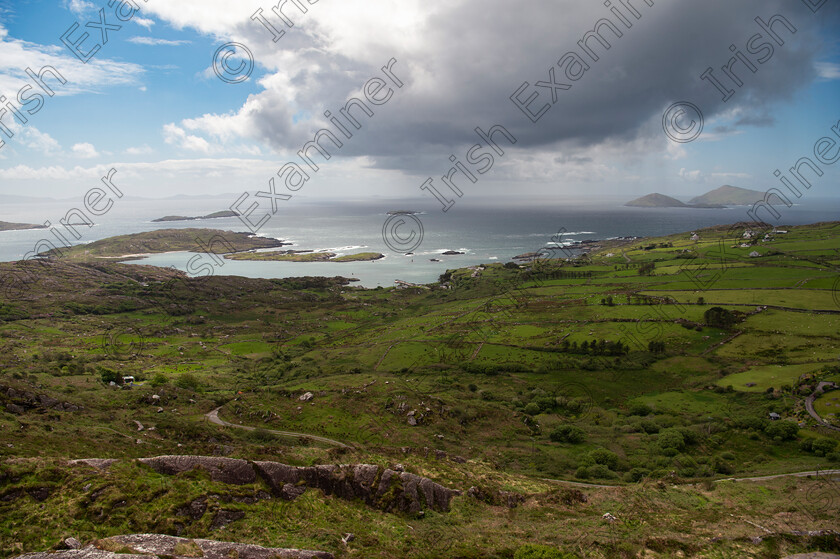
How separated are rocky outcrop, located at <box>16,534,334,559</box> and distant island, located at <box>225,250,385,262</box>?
166m

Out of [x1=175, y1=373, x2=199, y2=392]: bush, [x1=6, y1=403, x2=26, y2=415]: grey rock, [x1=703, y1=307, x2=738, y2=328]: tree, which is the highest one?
[x1=703, y1=307, x2=738, y2=328]: tree

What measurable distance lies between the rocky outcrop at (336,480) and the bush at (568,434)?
19974 millimetres

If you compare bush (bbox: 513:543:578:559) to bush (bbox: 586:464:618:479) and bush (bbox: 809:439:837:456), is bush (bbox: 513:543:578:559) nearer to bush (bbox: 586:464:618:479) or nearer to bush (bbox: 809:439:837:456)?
bush (bbox: 586:464:618:479)

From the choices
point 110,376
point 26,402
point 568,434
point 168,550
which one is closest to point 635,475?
point 568,434

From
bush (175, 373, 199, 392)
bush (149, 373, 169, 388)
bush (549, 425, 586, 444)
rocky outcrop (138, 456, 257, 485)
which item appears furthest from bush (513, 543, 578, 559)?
bush (175, 373, 199, 392)

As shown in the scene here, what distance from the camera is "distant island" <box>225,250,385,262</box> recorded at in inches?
7087

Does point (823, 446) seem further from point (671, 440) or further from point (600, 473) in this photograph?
point (600, 473)

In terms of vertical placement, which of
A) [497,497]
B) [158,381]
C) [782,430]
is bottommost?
[158,381]

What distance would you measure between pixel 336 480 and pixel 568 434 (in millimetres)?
26946

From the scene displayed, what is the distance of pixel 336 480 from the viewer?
22250 millimetres

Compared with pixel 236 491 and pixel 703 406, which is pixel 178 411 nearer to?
pixel 236 491

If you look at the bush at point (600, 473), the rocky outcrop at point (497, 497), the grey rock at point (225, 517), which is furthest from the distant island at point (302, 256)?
the grey rock at point (225, 517)

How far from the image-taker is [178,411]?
37.5 m

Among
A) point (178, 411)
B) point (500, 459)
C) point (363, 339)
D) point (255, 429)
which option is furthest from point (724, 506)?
point (363, 339)
